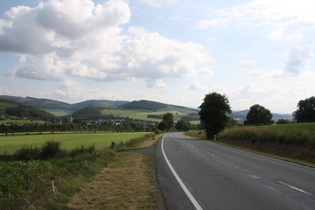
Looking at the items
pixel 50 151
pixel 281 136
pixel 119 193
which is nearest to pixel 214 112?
pixel 281 136

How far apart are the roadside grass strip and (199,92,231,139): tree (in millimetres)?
35084

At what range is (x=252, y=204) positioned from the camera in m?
5.96

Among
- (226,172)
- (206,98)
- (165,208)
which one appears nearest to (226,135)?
(206,98)

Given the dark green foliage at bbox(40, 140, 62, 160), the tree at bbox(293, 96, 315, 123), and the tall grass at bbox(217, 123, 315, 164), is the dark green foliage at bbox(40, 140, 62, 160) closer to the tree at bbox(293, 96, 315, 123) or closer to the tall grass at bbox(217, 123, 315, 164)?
the tall grass at bbox(217, 123, 315, 164)

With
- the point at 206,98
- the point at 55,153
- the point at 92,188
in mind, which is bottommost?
the point at 55,153

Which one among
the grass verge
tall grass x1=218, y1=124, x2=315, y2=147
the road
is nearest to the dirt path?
the road

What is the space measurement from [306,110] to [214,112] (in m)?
39.6

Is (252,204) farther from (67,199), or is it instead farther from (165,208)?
(67,199)

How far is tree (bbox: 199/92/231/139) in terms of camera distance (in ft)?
143

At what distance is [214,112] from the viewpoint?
1747 inches

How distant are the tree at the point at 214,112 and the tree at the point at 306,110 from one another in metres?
37.4

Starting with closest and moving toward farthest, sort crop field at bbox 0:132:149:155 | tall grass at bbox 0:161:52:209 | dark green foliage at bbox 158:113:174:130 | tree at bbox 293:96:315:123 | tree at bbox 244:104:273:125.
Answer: tall grass at bbox 0:161:52:209
crop field at bbox 0:132:149:155
tree at bbox 293:96:315:123
tree at bbox 244:104:273:125
dark green foliage at bbox 158:113:174:130

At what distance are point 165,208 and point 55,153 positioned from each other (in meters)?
22.3

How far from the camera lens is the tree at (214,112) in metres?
43.5
